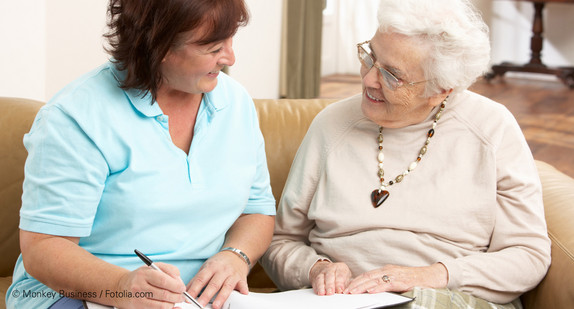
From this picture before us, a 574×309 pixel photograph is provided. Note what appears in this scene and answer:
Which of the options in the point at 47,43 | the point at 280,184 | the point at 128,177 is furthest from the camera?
the point at 47,43

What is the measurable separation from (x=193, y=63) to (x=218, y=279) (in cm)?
46

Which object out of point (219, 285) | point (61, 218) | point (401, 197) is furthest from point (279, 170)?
point (61, 218)

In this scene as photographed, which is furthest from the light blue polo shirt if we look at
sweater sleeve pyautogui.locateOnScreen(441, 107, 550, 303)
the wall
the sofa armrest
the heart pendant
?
the wall

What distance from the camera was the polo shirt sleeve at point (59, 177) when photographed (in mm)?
1343

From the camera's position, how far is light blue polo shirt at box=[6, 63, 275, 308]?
4.43 ft

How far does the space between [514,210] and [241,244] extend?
2.19 ft

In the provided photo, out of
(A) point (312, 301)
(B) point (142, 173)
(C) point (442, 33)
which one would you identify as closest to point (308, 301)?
(A) point (312, 301)

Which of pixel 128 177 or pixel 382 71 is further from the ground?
pixel 382 71

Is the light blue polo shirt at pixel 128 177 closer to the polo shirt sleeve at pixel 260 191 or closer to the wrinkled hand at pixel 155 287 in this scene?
the polo shirt sleeve at pixel 260 191

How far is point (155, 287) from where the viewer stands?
Answer: 1276 mm

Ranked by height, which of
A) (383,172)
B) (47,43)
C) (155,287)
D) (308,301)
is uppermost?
(47,43)

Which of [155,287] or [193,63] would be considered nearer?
[155,287]

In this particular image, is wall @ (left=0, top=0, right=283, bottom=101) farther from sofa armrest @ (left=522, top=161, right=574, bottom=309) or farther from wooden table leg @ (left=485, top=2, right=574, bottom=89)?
wooden table leg @ (left=485, top=2, right=574, bottom=89)

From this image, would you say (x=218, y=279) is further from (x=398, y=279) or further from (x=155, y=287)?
(x=398, y=279)
